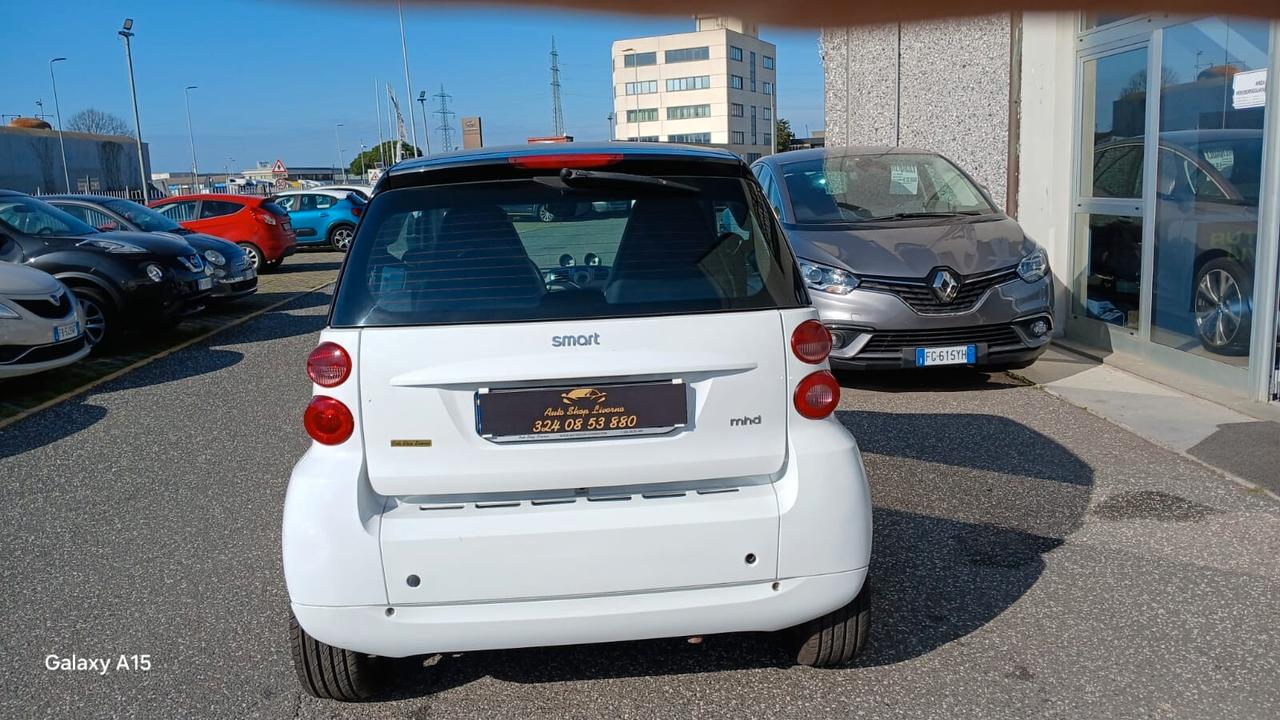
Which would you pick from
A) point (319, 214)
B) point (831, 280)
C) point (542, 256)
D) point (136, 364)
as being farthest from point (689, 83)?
point (319, 214)

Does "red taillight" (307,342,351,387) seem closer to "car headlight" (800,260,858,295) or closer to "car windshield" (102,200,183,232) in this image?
"car headlight" (800,260,858,295)

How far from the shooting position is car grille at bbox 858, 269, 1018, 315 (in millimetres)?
7043

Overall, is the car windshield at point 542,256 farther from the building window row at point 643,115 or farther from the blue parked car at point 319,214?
the blue parked car at point 319,214

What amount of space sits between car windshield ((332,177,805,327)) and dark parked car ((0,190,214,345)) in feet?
26.8

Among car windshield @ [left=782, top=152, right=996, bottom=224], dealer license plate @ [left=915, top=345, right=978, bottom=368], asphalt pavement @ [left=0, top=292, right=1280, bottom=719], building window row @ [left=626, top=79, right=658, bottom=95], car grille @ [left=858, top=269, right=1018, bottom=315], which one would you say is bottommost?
asphalt pavement @ [left=0, top=292, right=1280, bottom=719]

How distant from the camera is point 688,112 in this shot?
137 centimetres

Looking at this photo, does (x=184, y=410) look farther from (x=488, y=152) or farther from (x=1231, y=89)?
(x=1231, y=89)

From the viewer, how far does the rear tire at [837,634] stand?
317cm

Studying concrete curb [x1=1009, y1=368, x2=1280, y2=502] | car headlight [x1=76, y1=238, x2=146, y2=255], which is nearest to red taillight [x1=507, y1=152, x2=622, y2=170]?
concrete curb [x1=1009, y1=368, x2=1280, y2=502]

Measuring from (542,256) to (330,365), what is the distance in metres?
0.75

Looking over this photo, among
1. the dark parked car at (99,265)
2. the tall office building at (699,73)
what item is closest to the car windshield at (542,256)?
the tall office building at (699,73)

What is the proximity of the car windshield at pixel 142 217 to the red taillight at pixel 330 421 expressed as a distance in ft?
39.4

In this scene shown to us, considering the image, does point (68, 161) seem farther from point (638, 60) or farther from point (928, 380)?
point (638, 60)

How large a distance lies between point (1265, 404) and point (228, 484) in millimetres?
6137
